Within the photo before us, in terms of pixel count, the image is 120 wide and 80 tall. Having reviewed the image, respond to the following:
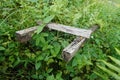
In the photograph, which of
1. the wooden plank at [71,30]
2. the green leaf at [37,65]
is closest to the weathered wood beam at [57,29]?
the wooden plank at [71,30]

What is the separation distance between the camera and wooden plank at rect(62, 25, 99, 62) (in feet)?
6.69

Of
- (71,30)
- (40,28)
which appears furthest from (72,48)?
(40,28)

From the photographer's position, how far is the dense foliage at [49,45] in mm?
2342

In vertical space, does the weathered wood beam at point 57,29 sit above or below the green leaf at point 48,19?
below


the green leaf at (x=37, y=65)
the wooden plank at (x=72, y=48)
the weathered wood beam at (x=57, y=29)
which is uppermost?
the weathered wood beam at (x=57, y=29)

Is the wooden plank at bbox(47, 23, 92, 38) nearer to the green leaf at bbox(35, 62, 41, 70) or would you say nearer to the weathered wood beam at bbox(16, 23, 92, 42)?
the weathered wood beam at bbox(16, 23, 92, 42)

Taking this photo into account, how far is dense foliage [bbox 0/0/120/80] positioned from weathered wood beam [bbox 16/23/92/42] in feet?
0.20

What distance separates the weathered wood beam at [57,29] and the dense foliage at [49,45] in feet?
0.20

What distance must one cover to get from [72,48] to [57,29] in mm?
301

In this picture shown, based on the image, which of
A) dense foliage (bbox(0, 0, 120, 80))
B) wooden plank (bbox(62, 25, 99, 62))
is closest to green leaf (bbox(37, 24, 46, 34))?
dense foliage (bbox(0, 0, 120, 80))

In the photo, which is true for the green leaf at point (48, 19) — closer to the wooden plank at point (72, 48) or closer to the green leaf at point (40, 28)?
the green leaf at point (40, 28)

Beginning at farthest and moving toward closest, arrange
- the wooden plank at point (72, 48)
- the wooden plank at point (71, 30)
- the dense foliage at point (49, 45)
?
1. the dense foliage at point (49, 45)
2. the wooden plank at point (71, 30)
3. the wooden plank at point (72, 48)

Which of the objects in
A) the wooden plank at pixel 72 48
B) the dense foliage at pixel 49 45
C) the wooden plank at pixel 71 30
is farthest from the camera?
the dense foliage at pixel 49 45

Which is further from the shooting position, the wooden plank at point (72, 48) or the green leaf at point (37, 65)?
the green leaf at point (37, 65)
